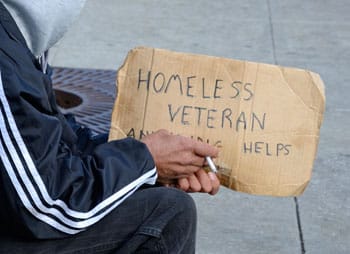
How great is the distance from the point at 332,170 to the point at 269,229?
695 mm

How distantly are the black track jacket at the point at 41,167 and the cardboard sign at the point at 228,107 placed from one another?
0.33 meters

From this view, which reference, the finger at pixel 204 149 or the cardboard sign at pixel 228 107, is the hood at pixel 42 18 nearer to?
the cardboard sign at pixel 228 107

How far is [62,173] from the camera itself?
6.13 feet

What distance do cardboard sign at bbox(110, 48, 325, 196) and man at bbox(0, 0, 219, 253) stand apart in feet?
0.44

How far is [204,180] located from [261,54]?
3.42 m

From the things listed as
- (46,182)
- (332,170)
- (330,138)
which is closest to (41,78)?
(46,182)

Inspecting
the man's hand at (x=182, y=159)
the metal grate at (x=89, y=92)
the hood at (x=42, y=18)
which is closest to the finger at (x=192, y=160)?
the man's hand at (x=182, y=159)

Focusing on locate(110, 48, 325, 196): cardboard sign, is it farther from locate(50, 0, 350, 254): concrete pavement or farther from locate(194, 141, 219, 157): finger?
locate(50, 0, 350, 254): concrete pavement

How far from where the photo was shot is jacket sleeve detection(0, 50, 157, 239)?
177 cm

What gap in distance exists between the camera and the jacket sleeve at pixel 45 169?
5.82ft

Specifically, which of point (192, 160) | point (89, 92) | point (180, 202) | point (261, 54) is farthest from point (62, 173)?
point (261, 54)

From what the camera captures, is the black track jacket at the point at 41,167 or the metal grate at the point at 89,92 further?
the metal grate at the point at 89,92

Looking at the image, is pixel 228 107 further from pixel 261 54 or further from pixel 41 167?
pixel 261 54

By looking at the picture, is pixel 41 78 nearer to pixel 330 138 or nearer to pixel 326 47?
pixel 330 138
